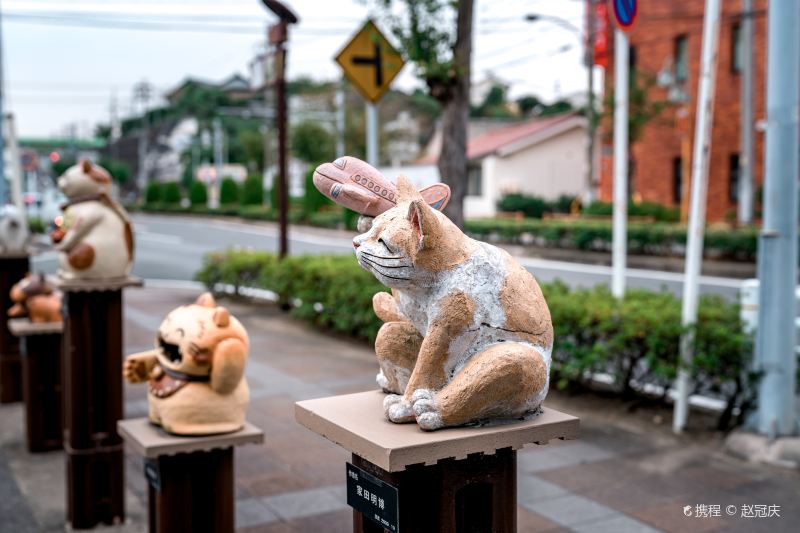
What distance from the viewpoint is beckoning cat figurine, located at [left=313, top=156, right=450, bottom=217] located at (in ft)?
7.99

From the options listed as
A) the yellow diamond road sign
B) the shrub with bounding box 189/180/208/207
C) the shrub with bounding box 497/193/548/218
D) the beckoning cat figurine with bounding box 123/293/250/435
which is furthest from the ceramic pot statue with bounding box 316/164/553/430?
Result: the shrub with bounding box 189/180/208/207

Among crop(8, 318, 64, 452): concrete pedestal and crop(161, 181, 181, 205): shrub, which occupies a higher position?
crop(161, 181, 181, 205): shrub

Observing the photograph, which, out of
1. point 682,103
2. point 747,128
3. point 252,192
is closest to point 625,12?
point 747,128

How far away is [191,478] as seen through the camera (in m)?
3.85

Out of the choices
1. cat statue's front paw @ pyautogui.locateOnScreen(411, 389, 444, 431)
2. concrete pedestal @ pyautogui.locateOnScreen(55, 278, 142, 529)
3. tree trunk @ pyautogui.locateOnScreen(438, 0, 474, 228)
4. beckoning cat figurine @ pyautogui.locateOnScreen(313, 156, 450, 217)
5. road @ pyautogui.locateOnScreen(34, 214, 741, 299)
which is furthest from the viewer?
road @ pyautogui.locateOnScreen(34, 214, 741, 299)

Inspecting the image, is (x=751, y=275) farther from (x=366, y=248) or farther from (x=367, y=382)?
(x=366, y=248)

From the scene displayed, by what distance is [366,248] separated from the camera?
233 cm

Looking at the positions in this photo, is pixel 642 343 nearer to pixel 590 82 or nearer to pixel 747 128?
pixel 747 128

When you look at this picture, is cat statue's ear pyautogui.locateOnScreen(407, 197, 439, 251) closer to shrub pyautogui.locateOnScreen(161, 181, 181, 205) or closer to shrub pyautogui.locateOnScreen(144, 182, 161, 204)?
shrub pyautogui.locateOnScreen(161, 181, 181, 205)

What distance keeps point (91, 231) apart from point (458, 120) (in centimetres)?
443

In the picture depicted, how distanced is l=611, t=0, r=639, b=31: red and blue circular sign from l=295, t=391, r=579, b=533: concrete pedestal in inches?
192

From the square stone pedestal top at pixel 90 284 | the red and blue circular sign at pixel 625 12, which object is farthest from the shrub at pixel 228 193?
the square stone pedestal top at pixel 90 284

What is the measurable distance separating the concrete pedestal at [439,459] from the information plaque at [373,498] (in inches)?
0.7

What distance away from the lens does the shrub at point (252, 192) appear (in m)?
37.8
